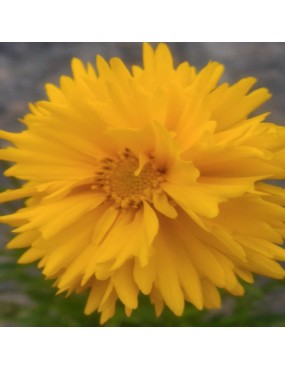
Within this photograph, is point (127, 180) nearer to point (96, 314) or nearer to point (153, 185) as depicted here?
point (153, 185)

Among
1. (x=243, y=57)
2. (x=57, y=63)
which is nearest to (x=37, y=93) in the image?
(x=57, y=63)

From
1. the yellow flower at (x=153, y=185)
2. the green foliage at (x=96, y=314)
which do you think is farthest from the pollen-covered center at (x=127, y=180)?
the green foliage at (x=96, y=314)

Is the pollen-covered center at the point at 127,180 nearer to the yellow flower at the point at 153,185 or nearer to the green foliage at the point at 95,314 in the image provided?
the yellow flower at the point at 153,185

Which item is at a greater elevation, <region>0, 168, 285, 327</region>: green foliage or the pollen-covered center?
the pollen-covered center

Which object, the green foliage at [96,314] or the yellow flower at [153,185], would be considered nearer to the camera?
the yellow flower at [153,185]

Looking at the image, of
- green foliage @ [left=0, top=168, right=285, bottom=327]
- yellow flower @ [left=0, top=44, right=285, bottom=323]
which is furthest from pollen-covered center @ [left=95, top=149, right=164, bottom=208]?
green foliage @ [left=0, top=168, right=285, bottom=327]

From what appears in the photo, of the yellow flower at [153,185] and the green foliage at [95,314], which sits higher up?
the yellow flower at [153,185]

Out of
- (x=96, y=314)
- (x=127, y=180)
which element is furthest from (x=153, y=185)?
(x=96, y=314)

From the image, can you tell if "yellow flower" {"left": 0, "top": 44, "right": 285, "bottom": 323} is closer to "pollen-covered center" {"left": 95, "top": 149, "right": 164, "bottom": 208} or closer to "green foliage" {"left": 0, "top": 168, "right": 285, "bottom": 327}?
"pollen-covered center" {"left": 95, "top": 149, "right": 164, "bottom": 208}
